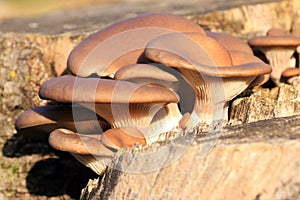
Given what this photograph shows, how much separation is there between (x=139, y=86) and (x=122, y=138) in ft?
1.13

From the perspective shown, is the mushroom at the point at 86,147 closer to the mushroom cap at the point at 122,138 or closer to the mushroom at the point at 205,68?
the mushroom cap at the point at 122,138

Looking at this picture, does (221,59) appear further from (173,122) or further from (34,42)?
(34,42)

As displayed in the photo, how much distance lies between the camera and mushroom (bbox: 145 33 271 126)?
9.23ft

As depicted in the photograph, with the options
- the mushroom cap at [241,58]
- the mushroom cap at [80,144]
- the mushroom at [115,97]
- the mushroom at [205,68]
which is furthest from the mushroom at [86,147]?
the mushroom cap at [241,58]

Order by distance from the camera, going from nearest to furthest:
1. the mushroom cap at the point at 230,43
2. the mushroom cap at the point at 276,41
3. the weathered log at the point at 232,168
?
the weathered log at the point at 232,168
the mushroom cap at the point at 230,43
the mushroom cap at the point at 276,41

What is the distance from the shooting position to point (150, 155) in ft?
8.27

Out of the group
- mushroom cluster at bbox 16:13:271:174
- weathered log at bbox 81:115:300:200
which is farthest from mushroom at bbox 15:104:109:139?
weathered log at bbox 81:115:300:200

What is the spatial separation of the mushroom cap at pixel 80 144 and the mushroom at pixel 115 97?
0.19m

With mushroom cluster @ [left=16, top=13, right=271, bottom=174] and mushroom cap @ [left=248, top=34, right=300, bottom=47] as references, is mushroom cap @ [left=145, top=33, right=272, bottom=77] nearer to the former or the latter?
mushroom cluster @ [left=16, top=13, right=271, bottom=174]

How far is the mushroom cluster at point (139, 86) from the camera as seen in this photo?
9.14 ft

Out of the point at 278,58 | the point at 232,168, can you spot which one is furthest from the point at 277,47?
the point at 232,168

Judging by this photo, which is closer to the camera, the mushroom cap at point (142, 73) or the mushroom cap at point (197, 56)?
the mushroom cap at point (197, 56)

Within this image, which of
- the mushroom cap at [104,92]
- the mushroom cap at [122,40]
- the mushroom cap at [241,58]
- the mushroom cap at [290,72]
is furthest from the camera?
the mushroom cap at [290,72]

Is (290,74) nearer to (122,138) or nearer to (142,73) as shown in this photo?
(142,73)
